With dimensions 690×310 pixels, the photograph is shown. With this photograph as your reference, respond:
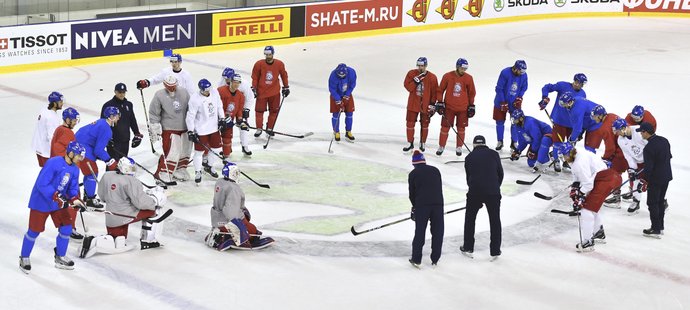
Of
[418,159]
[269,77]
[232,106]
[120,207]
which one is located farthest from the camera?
[269,77]

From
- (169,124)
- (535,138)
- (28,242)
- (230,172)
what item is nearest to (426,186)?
(230,172)

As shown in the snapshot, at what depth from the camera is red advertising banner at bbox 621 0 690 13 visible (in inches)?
1241

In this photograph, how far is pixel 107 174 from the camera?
10.6 meters

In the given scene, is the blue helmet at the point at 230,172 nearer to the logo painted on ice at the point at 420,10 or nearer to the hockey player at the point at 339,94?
the hockey player at the point at 339,94

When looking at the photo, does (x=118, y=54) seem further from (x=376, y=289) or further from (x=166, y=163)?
(x=376, y=289)

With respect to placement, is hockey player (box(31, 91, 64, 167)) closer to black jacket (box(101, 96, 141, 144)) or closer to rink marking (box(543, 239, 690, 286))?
black jacket (box(101, 96, 141, 144))

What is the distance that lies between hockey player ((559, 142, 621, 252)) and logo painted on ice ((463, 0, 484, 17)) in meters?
17.9

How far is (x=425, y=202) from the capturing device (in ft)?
34.1

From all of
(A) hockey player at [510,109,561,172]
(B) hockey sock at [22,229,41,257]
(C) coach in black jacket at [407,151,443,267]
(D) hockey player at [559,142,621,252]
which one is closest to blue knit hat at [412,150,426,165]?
(C) coach in black jacket at [407,151,443,267]

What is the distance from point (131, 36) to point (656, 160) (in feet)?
43.3

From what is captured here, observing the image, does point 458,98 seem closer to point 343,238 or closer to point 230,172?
point 343,238

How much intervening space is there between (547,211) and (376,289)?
11.6 feet

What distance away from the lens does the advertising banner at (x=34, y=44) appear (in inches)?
790

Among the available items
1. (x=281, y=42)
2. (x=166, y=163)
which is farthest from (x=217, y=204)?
(x=281, y=42)
